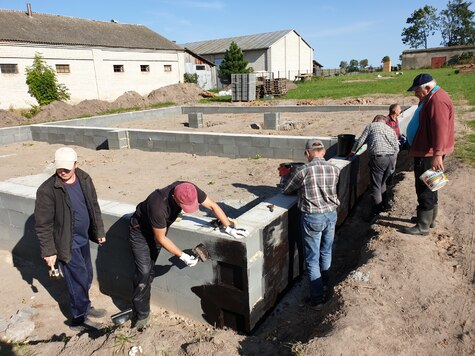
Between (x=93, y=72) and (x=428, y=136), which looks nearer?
(x=428, y=136)

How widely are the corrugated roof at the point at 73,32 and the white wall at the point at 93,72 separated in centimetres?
48

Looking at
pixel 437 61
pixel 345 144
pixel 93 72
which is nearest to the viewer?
pixel 345 144

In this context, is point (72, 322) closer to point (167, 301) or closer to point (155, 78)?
point (167, 301)

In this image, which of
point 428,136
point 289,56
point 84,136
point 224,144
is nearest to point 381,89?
point 224,144

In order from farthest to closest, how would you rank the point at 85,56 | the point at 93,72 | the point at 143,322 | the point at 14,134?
the point at 93,72, the point at 85,56, the point at 14,134, the point at 143,322

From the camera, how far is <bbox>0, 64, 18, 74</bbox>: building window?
19.9 m

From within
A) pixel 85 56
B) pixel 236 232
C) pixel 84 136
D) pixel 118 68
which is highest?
pixel 85 56

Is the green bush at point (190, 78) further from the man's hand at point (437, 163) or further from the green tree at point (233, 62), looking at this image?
the man's hand at point (437, 163)

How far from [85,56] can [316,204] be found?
2423cm

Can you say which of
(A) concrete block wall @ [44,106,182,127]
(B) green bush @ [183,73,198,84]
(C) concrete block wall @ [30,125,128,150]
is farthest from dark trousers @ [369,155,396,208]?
(B) green bush @ [183,73,198,84]

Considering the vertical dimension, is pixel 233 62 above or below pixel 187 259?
above

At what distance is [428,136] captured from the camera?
3.90 metres

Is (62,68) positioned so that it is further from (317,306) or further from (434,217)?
(434,217)

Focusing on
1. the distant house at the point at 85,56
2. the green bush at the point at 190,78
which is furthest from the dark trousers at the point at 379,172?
the green bush at the point at 190,78
